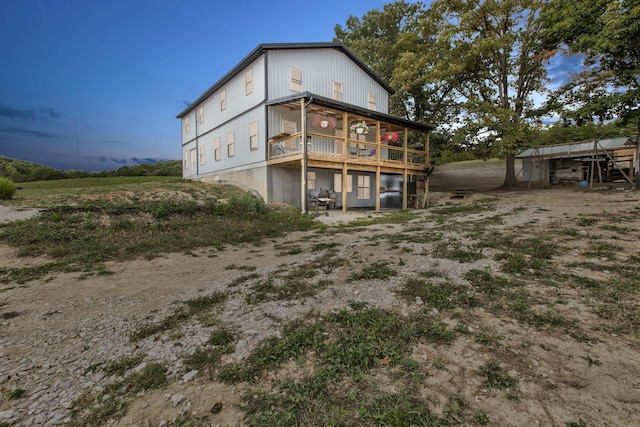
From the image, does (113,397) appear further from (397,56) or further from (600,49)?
(397,56)

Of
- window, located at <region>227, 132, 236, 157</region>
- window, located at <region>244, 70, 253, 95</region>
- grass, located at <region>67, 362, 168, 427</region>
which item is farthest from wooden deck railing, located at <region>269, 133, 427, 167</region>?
grass, located at <region>67, 362, 168, 427</region>

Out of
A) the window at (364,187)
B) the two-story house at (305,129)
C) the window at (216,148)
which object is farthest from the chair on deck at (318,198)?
the window at (216,148)

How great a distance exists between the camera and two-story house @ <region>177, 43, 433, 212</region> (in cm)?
1473

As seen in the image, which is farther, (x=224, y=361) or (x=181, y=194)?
(x=181, y=194)

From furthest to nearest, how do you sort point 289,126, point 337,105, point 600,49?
point 289,126
point 337,105
point 600,49

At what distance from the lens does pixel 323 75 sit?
17.9 meters

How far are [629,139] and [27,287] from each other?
3140 cm

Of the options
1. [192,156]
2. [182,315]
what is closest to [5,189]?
[182,315]

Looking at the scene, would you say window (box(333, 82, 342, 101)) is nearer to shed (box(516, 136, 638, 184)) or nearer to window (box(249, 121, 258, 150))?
window (box(249, 121, 258, 150))

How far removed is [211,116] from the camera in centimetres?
2184

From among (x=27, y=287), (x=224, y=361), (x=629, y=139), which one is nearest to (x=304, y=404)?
(x=224, y=361)

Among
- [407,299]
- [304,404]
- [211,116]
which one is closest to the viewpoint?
[304,404]

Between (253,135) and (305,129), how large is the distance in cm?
478

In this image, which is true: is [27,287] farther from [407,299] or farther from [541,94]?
[541,94]
